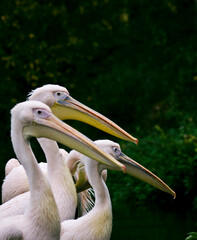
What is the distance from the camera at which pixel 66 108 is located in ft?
19.4

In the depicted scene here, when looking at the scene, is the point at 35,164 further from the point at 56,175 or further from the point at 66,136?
the point at 56,175

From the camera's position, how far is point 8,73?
1304 centimetres

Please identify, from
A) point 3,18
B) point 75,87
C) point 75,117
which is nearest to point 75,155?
point 75,117

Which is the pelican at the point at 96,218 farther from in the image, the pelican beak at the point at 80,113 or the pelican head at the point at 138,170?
the pelican beak at the point at 80,113

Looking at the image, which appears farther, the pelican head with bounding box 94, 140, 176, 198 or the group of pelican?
the pelican head with bounding box 94, 140, 176, 198

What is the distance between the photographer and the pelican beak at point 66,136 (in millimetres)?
4539

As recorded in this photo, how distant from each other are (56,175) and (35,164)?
96 cm

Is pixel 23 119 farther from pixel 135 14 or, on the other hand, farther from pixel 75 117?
pixel 135 14

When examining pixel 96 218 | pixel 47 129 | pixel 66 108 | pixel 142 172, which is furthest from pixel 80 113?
pixel 47 129

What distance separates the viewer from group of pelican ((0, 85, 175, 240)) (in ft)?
14.9

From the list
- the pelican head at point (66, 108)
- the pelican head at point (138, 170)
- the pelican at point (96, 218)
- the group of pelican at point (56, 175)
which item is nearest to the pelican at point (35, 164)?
the group of pelican at point (56, 175)

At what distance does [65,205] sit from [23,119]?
3.51 ft

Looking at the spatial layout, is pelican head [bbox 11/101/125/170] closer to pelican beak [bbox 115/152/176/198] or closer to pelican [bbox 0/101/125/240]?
pelican [bbox 0/101/125/240]

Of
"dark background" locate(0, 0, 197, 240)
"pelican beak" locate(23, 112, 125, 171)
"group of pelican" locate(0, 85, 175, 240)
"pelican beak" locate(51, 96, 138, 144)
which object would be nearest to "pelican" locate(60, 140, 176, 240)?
"group of pelican" locate(0, 85, 175, 240)
